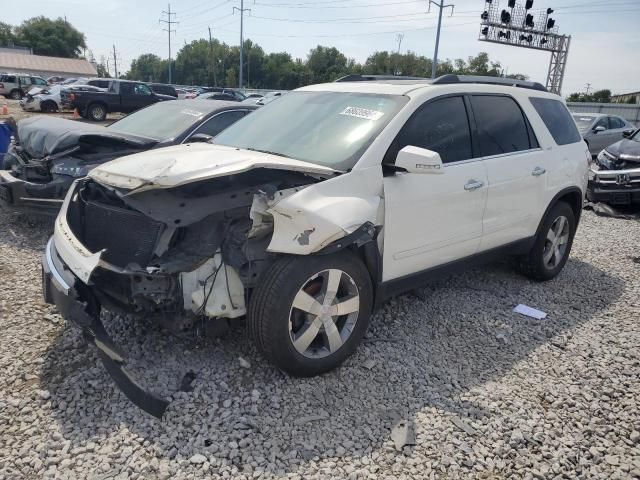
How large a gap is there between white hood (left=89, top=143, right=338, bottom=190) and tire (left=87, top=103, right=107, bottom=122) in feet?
69.7

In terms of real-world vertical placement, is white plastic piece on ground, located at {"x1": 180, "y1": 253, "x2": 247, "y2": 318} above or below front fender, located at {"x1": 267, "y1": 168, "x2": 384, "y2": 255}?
below

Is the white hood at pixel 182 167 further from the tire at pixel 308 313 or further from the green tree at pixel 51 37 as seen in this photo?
the green tree at pixel 51 37

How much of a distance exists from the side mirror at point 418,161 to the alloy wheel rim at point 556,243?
7.89ft

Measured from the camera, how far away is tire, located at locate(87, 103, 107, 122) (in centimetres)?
2217

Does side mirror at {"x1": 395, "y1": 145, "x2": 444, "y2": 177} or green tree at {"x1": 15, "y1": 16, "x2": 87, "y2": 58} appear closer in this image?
side mirror at {"x1": 395, "y1": 145, "x2": 444, "y2": 177}

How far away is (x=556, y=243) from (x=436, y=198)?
2205mm

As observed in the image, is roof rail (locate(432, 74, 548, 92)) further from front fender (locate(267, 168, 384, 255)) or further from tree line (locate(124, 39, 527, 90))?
tree line (locate(124, 39, 527, 90))

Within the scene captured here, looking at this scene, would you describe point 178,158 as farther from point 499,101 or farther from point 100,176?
point 499,101

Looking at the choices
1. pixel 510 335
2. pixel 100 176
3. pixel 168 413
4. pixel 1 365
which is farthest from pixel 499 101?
pixel 1 365

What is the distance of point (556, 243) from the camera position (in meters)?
5.11

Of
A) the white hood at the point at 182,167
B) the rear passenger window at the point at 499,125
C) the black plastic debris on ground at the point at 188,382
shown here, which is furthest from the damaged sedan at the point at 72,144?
the rear passenger window at the point at 499,125

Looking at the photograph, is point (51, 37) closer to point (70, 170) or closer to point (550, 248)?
point (70, 170)

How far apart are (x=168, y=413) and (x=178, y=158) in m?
1.52

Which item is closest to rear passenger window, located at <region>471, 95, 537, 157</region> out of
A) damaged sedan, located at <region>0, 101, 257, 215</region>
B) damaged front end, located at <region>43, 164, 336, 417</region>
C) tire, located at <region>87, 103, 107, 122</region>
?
damaged front end, located at <region>43, 164, 336, 417</region>
